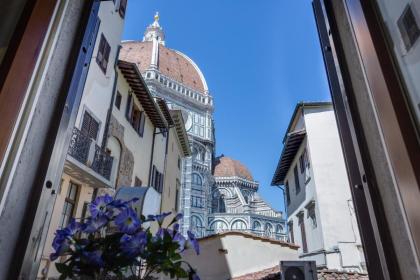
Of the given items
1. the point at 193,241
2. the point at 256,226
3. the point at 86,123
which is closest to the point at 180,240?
the point at 193,241

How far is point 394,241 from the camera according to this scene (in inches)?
48.7

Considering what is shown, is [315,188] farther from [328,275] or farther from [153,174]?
[153,174]

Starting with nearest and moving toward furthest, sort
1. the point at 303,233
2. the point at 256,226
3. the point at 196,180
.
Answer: the point at 303,233
the point at 196,180
the point at 256,226

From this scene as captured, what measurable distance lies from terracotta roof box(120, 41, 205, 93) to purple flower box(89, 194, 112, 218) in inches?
2323

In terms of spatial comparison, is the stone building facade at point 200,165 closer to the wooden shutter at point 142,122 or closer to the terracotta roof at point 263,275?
the wooden shutter at point 142,122

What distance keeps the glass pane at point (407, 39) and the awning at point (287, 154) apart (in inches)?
505

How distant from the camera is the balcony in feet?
29.5

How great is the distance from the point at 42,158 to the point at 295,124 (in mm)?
15585

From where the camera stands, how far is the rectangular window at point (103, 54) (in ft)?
35.7

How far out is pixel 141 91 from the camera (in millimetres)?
14344

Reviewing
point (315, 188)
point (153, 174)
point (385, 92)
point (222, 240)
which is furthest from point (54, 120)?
point (153, 174)

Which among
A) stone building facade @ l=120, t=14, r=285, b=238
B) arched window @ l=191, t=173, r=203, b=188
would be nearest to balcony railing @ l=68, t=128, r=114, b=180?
stone building facade @ l=120, t=14, r=285, b=238

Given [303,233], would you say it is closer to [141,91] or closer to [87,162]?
[141,91]

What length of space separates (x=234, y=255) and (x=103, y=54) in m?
8.29
